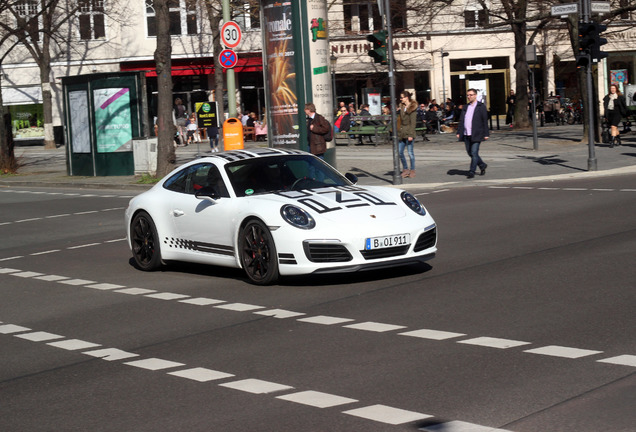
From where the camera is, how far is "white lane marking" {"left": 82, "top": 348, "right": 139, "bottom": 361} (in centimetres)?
818

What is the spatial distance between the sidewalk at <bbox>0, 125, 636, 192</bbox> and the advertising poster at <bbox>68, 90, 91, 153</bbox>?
1.03 meters

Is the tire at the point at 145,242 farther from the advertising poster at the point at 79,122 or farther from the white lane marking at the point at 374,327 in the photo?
the advertising poster at the point at 79,122

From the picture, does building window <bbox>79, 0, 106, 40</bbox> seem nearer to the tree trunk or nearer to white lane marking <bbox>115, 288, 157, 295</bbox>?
the tree trunk

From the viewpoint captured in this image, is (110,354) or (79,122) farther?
(79,122)

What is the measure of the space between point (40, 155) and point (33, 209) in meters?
27.7

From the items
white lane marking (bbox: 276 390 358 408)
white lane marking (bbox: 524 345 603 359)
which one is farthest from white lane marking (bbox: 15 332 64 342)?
white lane marking (bbox: 524 345 603 359)

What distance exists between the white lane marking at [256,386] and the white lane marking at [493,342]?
1638 mm

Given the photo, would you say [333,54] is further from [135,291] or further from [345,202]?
[345,202]

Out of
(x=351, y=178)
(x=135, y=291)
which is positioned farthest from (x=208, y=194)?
(x=351, y=178)

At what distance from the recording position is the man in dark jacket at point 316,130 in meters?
24.0

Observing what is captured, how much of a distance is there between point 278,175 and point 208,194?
80 centimetres

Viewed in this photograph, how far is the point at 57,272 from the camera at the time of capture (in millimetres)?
13844

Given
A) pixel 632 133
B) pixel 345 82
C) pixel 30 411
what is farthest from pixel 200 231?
pixel 345 82

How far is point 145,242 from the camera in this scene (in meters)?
13.3
